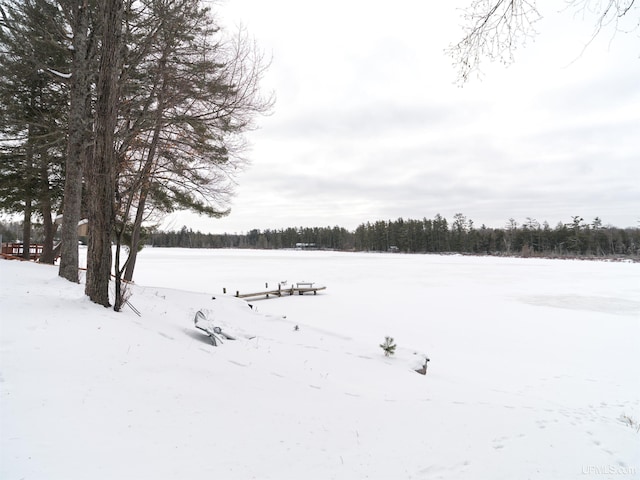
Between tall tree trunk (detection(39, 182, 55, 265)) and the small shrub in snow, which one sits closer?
the small shrub in snow

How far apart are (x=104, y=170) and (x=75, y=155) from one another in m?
2.48

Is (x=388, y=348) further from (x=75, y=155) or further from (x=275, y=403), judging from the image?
(x=75, y=155)

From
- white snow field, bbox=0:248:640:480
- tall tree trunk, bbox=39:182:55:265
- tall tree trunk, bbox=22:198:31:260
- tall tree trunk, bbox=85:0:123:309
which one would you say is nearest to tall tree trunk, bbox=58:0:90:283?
white snow field, bbox=0:248:640:480

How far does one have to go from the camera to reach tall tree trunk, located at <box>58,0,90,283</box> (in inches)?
288

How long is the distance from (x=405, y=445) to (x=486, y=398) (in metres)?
2.54

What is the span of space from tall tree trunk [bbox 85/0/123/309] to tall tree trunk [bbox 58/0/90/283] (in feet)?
6.57

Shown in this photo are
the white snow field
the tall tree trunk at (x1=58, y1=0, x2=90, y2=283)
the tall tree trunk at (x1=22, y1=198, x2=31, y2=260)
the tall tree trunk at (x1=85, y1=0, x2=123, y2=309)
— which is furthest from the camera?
the tall tree trunk at (x1=22, y1=198, x2=31, y2=260)

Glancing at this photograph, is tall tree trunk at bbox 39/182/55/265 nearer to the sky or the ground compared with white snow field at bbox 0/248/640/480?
nearer to the sky

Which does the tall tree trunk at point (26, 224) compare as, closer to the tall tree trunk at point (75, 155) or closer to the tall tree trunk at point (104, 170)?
the tall tree trunk at point (75, 155)

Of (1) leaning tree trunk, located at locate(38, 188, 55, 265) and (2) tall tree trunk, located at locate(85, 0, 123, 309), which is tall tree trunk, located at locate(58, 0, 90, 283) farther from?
(1) leaning tree trunk, located at locate(38, 188, 55, 265)

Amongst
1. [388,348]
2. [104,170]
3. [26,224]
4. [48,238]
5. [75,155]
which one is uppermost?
[75,155]

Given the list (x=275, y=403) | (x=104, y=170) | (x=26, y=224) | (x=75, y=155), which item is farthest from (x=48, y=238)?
(x=275, y=403)

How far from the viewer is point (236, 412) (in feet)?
11.7

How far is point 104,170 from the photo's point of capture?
5.63 m
